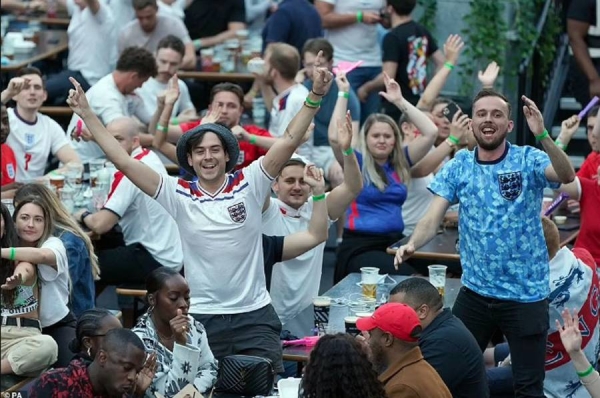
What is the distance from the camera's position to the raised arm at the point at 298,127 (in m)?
6.01

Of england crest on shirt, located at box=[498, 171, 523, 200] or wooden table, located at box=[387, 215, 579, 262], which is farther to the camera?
wooden table, located at box=[387, 215, 579, 262]

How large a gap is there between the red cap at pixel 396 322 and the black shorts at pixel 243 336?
1110 mm

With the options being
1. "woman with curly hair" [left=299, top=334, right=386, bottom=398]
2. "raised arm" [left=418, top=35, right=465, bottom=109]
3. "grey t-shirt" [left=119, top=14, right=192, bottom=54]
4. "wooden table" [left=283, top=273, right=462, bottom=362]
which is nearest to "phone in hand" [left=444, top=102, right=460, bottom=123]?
"raised arm" [left=418, top=35, right=465, bottom=109]

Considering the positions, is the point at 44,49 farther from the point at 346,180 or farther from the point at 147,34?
the point at 346,180

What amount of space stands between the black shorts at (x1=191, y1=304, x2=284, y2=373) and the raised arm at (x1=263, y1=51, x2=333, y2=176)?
74cm

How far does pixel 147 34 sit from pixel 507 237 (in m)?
6.33

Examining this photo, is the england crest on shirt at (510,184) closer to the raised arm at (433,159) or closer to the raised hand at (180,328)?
the raised hand at (180,328)

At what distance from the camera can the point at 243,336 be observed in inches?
242

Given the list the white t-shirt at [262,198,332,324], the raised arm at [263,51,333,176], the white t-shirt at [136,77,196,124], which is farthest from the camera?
the white t-shirt at [136,77,196,124]

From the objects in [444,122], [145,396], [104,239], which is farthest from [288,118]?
[145,396]

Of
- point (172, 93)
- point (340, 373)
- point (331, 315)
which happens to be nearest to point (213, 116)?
point (172, 93)

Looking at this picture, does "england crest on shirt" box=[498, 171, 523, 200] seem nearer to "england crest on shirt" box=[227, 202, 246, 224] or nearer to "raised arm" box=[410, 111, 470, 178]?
"england crest on shirt" box=[227, 202, 246, 224]

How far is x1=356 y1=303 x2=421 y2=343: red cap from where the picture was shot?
5.00m

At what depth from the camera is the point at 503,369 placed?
265 inches
